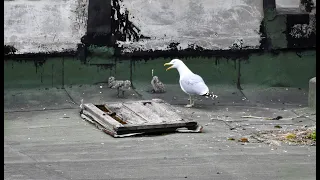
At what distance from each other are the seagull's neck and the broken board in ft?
2.47

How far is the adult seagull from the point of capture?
37.7 ft

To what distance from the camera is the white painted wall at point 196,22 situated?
12805 mm

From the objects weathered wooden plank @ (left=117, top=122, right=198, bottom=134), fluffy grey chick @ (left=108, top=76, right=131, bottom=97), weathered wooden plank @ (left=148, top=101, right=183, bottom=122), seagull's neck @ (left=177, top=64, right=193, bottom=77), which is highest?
seagull's neck @ (left=177, top=64, right=193, bottom=77)

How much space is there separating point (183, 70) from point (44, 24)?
221 cm

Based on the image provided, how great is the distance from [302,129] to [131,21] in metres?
3.55

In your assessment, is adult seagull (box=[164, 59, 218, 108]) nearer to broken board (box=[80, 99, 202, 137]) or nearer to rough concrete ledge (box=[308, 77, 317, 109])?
broken board (box=[80, 99, 202, 137])

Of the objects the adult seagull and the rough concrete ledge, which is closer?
the adult seagull

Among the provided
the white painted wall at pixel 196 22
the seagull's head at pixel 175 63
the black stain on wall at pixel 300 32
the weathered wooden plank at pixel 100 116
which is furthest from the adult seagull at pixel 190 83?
the black stain on wall at pixel 300 32

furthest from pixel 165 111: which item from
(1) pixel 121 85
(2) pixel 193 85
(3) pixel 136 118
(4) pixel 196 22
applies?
(4) pixel 196 22

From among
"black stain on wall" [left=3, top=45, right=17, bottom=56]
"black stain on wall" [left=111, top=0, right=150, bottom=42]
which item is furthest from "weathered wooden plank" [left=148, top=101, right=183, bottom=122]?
"black stain on wall" [left=3, top=45, right=17, bottom=56]

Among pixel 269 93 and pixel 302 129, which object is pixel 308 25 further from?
pixel 302 129

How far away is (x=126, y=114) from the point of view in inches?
418

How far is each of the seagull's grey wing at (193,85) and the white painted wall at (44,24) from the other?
6.38 feet

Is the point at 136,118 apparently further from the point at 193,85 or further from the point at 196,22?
the point at 196,22
